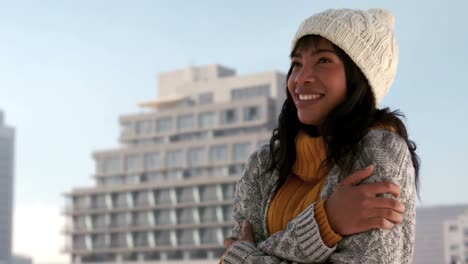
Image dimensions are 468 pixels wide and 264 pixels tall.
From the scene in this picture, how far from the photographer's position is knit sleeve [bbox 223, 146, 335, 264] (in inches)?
69.7

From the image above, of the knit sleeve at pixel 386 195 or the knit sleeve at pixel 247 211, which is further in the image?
the knit sleeve at pixel 247 211

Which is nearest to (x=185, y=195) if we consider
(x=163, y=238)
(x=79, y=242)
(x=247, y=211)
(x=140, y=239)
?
(x=163, y=238)

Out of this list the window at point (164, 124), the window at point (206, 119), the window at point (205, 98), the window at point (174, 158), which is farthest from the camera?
the window at point (205, 98)

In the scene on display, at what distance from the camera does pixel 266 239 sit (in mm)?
1910

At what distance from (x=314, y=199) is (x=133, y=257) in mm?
60870

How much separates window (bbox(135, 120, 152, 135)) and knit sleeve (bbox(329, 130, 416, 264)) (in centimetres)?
6414

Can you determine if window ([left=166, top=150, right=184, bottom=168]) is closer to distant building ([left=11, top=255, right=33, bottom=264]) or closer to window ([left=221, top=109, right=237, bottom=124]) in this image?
window ([left=221, top=109, right=237, bottom=124])

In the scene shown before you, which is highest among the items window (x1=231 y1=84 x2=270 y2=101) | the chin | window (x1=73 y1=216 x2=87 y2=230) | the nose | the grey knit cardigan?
window (x1=231 y1=84 x2=270 y2=101)

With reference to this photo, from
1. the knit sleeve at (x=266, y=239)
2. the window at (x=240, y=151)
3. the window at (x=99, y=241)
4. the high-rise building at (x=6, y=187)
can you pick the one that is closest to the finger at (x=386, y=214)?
the knit sleeve at (x=266, y=239)

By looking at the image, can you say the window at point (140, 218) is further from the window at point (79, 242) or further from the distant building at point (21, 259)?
the distant building at point (21, 259)

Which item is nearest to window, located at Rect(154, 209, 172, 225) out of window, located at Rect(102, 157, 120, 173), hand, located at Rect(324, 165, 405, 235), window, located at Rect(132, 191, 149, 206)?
window, located at Rect(132, 191, 149, 206)

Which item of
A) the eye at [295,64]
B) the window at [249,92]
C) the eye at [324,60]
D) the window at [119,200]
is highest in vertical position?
the window at [249,92]

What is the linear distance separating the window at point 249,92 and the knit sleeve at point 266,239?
62460mm

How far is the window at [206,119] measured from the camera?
6291 cm
